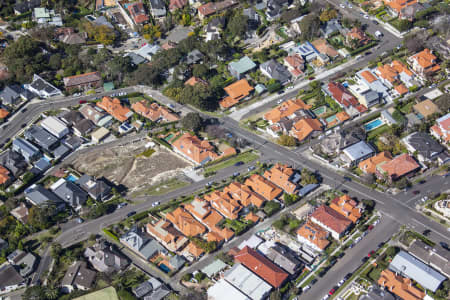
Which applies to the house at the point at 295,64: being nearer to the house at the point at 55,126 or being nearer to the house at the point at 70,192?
the house at the point at 55,126

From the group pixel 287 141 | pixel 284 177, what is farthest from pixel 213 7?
pixel 284 177

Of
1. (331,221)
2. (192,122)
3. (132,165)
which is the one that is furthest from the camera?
(192,122)

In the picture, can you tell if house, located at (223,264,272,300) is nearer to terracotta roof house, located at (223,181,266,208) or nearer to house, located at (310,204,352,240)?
terracotta roof house, located at (223,181,266,208)

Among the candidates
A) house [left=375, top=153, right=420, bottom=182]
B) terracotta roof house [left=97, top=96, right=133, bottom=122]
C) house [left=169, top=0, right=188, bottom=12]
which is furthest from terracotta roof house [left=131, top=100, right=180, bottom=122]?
house [left=375, top=153, right=420, bottom=182]

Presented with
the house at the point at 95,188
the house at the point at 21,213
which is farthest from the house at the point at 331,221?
the house at the point at 21,213

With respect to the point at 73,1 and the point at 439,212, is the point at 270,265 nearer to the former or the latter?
the point at 439,212

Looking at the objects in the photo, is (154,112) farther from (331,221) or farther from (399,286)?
(399,286)
